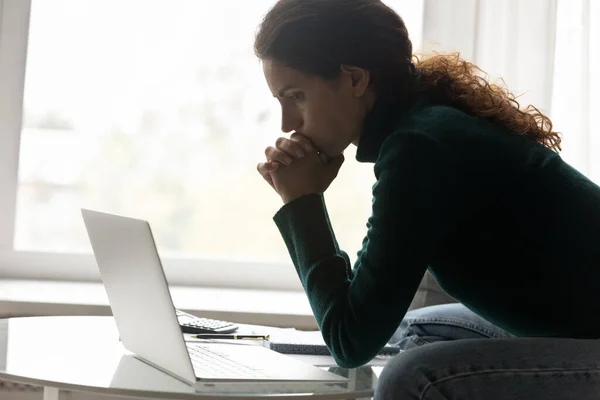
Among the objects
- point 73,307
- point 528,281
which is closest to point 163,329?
point 528,281

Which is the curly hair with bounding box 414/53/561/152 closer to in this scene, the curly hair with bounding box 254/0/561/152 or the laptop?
the curly hair with bounding box 254/0/561/152

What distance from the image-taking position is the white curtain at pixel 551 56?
246cm

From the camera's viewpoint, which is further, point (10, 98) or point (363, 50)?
point (10, 98)

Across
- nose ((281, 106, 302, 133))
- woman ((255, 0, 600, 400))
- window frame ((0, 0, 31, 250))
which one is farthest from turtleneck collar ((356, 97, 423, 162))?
window frame ((0, 0, 31, 250))

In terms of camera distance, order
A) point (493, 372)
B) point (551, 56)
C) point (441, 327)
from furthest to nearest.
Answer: point (551, 56) → point (441, 327) → point (493, 372)

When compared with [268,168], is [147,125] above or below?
above

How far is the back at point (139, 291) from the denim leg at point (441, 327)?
0.74 m

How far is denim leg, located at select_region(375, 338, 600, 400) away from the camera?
0.91 m

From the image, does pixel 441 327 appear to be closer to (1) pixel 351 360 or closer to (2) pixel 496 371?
(1) pixel 351 360

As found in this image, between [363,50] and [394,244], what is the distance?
0.34 meters

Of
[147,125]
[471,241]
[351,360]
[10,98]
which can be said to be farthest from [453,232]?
[10,98]

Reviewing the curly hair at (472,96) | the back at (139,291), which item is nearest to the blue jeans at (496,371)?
the back at (139,291)

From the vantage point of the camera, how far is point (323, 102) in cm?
130

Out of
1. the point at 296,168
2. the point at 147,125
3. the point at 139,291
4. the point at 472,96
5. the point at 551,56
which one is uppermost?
the point at 551,56
